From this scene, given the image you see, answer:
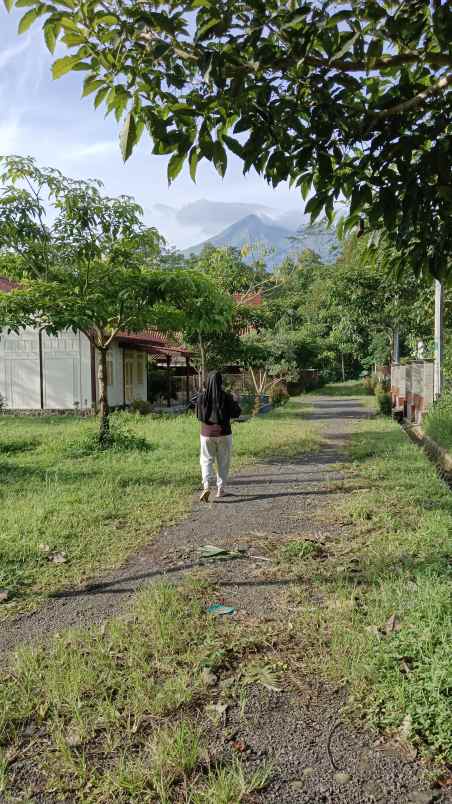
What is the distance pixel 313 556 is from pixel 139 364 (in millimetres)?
21224

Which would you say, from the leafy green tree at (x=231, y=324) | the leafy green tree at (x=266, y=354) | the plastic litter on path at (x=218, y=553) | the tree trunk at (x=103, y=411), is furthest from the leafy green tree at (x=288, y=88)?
the leafy green tree at (x=266, y=354)

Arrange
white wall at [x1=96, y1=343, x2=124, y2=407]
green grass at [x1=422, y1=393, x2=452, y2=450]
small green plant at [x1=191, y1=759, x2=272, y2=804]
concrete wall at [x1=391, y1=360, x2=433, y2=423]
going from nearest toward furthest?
small green plant at [x1=191, y1=759, x2=272, y2=804]
green grass at [x1=422, y1=393, x2=452, y2=450]
concrete wall at [x1=391, y1=360, x2=433, y2=423]
white wall at [x1=96, y1=343, x2=124, y2=407]

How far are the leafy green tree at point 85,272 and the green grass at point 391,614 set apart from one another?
15.7 ft

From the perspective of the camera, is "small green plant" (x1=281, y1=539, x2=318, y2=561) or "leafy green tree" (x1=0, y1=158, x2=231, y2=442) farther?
"leafy green tree" (x1=0, y1=158, x2=231, y2=442)

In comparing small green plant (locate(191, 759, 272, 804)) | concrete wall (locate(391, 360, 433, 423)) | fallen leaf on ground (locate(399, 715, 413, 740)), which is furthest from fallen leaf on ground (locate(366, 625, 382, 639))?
concrete wall (locate(391, 360, 433, 423))

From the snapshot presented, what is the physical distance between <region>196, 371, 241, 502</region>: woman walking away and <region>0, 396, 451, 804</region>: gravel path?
15.7 inches

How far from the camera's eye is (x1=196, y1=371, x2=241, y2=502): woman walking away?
7.20m

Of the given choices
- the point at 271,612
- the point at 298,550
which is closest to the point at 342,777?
the point at 271,612

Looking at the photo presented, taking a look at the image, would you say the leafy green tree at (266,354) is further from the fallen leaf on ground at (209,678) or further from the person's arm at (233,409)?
the fallen leaf on ground at (209,678)

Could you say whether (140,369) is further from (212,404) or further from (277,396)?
(212,404)

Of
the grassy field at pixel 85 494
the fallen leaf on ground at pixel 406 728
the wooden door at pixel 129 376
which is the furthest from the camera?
the wooden door at pixel 129 376

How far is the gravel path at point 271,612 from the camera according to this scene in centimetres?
226

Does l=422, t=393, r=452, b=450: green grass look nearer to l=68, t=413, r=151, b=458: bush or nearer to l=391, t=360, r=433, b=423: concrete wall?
l=391, t=360, r=433, b=423: concrete wall

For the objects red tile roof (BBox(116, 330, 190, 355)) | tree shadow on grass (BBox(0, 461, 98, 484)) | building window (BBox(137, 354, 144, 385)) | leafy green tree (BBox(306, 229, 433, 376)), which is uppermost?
leafy green tree (BBox(306, 229, 433, 376))
